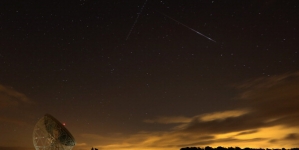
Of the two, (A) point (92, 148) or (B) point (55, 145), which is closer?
(B) point (55, 145)

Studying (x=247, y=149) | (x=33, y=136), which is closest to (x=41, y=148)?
(x=33, y=136)

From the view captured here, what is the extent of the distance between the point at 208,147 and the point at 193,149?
2556 mm

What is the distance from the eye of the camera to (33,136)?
132 ft

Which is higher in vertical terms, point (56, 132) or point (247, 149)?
point (56, 132)

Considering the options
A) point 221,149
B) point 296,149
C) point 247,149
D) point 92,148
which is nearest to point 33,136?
point 92,148

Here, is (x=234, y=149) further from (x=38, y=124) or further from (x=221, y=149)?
(x=38, y=124)

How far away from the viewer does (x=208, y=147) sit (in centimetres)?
4684

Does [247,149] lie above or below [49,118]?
below

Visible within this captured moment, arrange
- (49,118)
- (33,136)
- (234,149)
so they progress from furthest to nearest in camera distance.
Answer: (234,149)
(33,136)
(49,118)

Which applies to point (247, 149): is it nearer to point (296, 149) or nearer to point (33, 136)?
point (296, 149)

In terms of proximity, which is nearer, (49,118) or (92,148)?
(49,118)

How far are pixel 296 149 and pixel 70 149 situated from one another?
33727mm

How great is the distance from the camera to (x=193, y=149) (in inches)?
1853

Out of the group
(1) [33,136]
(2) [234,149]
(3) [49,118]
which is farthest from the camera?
(2) [234,149]
